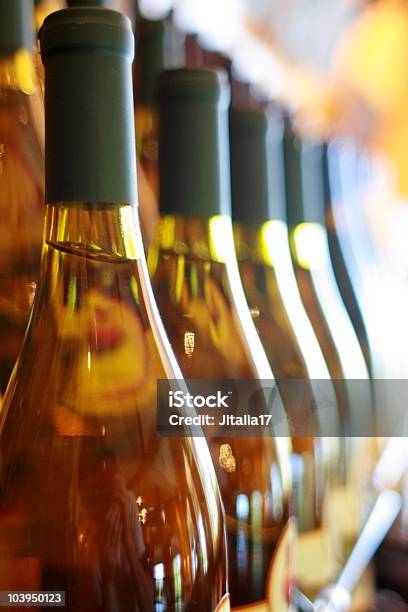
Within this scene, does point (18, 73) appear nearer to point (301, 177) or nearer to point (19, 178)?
point (19, 178)

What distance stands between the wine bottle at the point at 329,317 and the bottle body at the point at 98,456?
12 cm

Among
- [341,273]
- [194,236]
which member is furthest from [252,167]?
[341,273]

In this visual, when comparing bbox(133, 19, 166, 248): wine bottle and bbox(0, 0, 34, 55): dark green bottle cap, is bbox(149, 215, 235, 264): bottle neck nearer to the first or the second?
bbox(133, 19, 166, 248): wine bottle

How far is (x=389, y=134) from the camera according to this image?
574 mm

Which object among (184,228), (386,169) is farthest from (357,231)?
(184,228)

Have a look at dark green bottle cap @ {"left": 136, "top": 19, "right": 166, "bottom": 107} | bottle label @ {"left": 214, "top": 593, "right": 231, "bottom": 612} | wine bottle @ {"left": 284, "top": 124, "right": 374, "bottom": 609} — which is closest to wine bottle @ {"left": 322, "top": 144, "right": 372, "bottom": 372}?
wine bottle @ {"left": 284, "top": 124, "right": 374, "bottom": 609}

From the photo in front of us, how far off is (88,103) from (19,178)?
4.7 inches

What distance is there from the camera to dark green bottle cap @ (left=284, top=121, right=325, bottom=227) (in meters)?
0.56

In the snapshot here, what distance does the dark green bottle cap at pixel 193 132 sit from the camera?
459mm

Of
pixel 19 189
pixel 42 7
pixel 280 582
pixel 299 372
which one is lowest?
pixel 280 582

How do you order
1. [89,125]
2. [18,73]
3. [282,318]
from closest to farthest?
[89,125] → [18,73] → [282,318]

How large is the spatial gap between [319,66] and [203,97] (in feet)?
0.45

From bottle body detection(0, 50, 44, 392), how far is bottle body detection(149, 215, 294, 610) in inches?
2.8

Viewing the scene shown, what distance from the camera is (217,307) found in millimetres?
537
